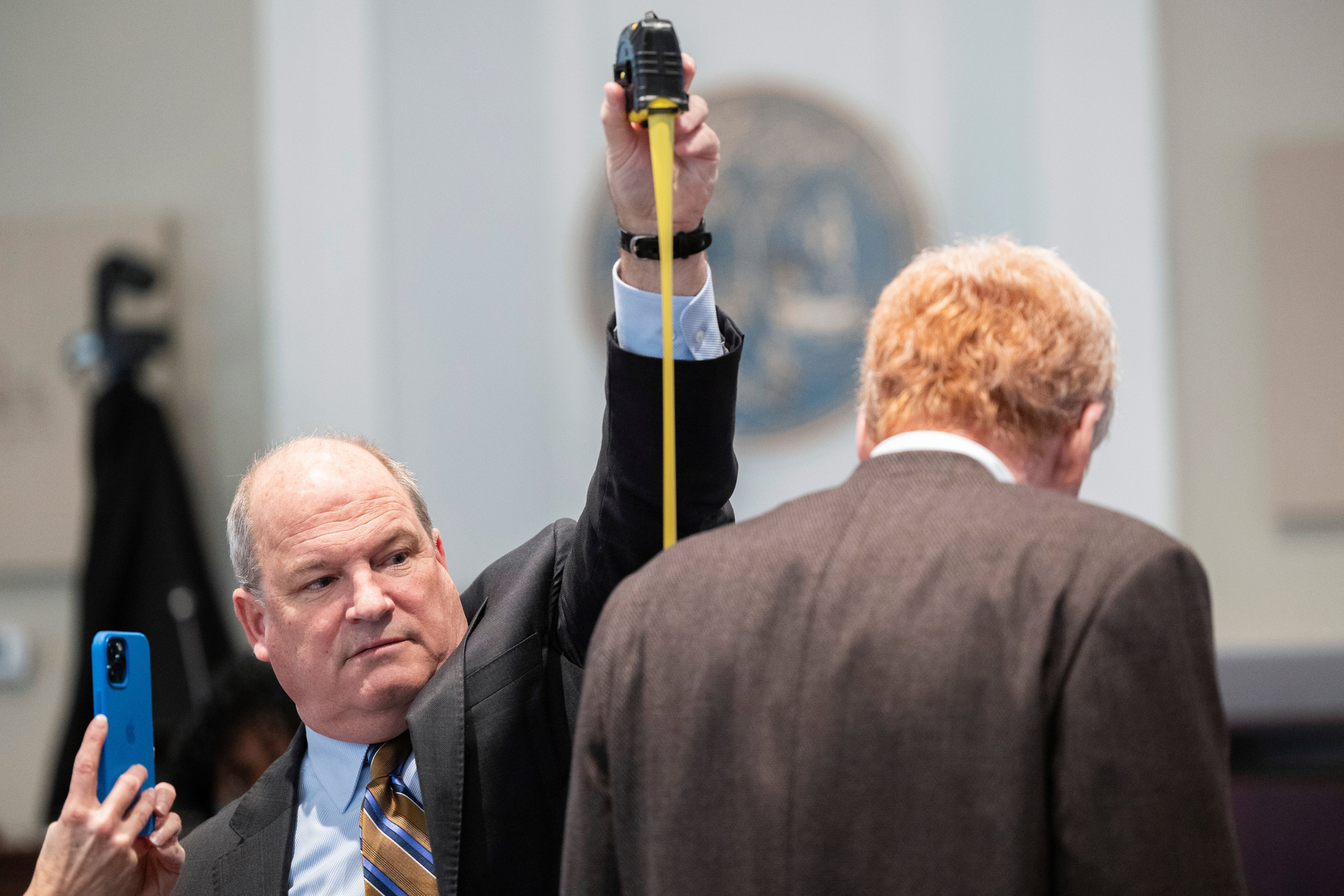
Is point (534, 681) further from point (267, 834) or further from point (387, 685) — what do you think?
point (267, 834)

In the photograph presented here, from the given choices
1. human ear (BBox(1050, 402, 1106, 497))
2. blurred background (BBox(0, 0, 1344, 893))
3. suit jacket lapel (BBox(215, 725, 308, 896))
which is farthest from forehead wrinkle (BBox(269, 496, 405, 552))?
blurred background (BBox(0, 0, 1344, 893))

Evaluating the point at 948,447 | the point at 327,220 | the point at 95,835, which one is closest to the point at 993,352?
the point at 948,447

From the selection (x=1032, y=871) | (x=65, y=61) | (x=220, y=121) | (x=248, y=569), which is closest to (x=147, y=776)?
(x=248, y=569)

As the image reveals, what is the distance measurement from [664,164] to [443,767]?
1.95ft

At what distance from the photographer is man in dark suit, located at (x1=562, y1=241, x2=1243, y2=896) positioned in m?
0.79

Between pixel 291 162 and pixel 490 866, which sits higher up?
pixel 291 162

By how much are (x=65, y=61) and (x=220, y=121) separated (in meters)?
0.44

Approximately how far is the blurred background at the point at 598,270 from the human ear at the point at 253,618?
1.48 m

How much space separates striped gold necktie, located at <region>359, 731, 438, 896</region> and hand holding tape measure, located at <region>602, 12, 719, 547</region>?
379mm

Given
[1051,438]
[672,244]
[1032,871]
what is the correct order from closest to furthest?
[1032,871] < [1051,438] < [672,244]

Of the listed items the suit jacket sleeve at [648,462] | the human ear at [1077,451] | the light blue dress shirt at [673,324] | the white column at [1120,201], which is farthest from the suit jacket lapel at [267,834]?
the white column at [1120,201]

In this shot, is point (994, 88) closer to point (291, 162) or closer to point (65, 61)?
point (291, 162)

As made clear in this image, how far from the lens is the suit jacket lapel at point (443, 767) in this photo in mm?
1169

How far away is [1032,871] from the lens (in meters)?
0.80
